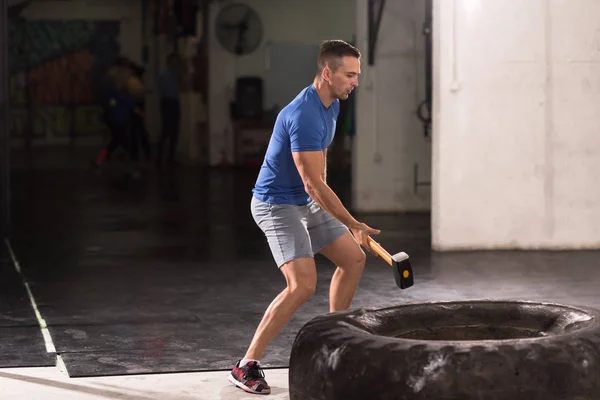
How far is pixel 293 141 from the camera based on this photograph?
570 cm

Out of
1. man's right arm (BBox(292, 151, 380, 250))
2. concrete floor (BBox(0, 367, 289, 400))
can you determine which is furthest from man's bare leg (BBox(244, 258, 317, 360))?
man's right arm (BBox(292, 151, 380, 250))

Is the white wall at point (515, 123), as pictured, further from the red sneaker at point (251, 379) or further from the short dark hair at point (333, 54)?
the red sneaker at point (251, 379)

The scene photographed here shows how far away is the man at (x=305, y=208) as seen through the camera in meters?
5.69

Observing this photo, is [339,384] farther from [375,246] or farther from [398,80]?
[398,80]

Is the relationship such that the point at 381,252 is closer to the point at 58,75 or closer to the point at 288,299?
the point at 288,299

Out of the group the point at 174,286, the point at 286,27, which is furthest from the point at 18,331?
the point at 286,27

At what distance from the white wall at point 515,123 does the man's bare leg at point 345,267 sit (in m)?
5.28

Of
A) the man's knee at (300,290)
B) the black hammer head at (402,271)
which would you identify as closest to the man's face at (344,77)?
the black hammer head at (402,271)

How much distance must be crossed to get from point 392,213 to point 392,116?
1205 millimetres

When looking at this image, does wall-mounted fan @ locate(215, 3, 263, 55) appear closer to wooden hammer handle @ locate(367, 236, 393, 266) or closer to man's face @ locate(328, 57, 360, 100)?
man's face @ locate(328, 57, 360, 100)

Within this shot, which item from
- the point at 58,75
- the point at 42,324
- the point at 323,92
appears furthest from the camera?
the point at 58,75

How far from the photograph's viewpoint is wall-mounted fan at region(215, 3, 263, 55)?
2258cm

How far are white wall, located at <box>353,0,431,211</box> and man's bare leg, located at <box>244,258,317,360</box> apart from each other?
863cm

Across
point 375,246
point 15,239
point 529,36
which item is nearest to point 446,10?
point 529,36
